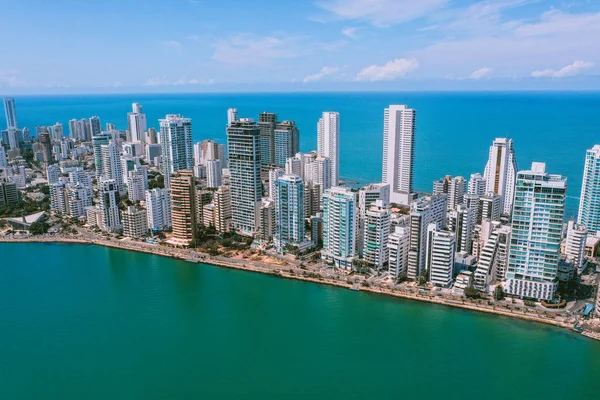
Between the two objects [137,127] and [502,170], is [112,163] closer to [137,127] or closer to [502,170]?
[137,127]

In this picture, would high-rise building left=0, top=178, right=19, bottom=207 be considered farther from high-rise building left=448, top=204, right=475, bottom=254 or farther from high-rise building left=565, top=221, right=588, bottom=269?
high-rise building left=565, top=221, right=588, bottom=269

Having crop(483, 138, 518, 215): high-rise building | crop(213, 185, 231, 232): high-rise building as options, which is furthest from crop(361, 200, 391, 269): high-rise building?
crop(483, 138, 518, 215): high-rise building

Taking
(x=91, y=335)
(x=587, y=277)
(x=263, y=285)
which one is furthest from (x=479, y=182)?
(x=91, y=335)

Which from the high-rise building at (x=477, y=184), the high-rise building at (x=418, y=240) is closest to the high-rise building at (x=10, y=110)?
the high-rise building at (x=477, y=184)

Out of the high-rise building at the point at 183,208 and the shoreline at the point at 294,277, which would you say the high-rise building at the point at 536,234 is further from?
the high-rise building at the point at 183,208

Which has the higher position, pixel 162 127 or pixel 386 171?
pixel 162 127

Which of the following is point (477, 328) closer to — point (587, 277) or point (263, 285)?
point (587, 277)
